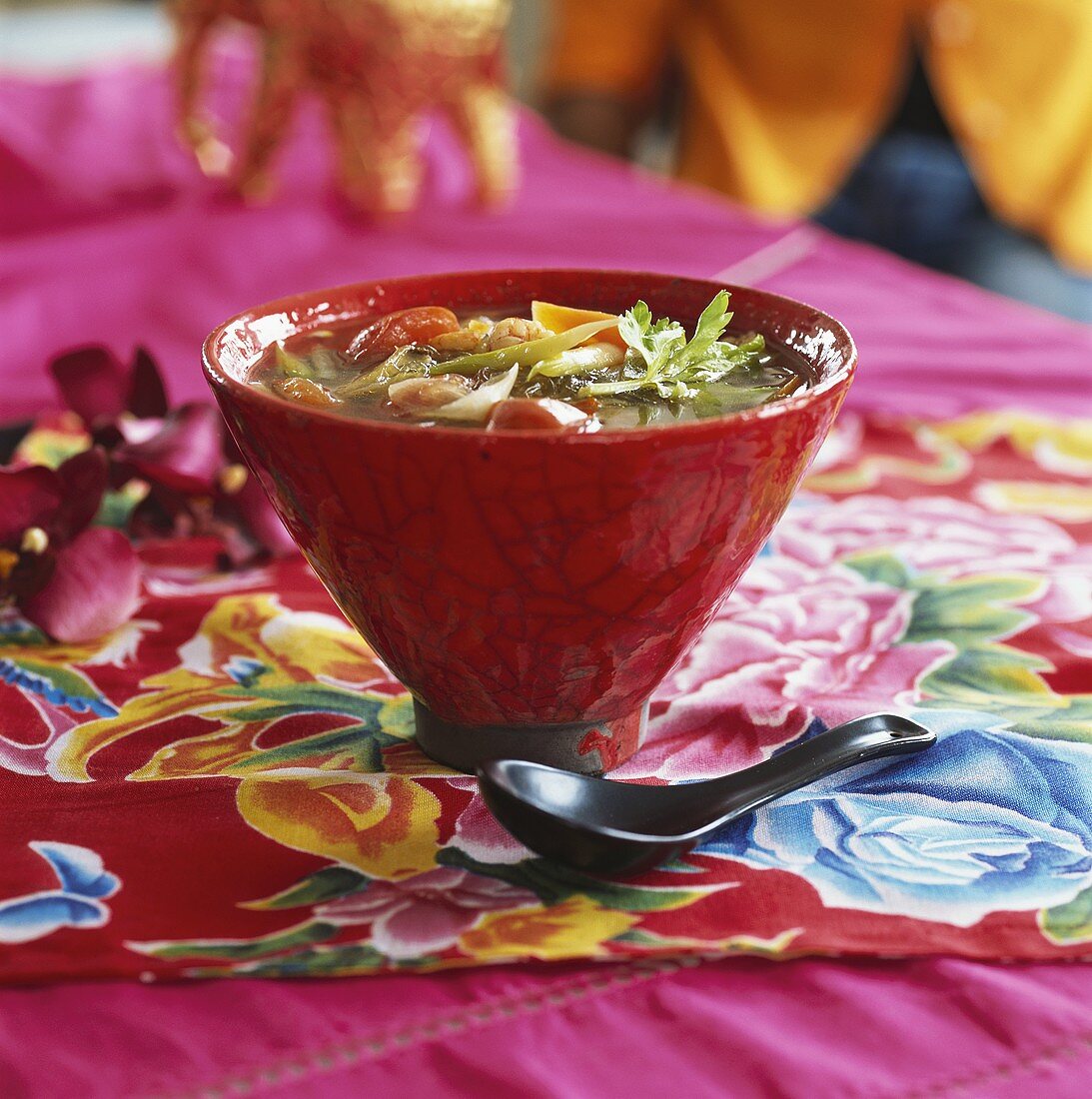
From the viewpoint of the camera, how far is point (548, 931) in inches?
18.3

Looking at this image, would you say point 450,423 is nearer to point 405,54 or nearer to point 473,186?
point 405,54

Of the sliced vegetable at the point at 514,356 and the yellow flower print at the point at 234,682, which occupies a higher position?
the sliced vegetable at the point at 514,356

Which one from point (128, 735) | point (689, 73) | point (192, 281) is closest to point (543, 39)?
point (689, 73)

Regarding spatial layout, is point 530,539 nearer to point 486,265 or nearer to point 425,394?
point 425,394

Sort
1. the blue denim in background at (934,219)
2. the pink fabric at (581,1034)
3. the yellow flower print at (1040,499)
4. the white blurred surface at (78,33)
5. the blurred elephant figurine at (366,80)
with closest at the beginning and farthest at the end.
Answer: the pink fabric at (581,1034) < the yellow flower print at (1040,499) < the blurred elephant figurine at (366,80) < the blue denim in background at (934,219) < the white blurred surface at (78,33)

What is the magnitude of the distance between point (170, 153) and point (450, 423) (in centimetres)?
152

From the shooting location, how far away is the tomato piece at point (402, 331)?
62 cm

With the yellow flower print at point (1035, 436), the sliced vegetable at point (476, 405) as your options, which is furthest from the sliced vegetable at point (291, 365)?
the yellow flower print at point (1035, 436)

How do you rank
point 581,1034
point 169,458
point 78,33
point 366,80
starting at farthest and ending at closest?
1. point 78,33
2. point 366,80
3. point 169,458
4. point 581,1034

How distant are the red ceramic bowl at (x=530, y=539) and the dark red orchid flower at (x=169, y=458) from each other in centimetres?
20

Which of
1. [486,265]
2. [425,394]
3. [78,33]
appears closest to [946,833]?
[425,394]

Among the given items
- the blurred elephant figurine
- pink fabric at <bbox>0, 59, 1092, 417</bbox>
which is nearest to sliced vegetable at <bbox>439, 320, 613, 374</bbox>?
pink fabric at <bbox>0, 59, 1092, 417</bbox>

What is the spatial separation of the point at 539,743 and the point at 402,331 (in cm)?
21

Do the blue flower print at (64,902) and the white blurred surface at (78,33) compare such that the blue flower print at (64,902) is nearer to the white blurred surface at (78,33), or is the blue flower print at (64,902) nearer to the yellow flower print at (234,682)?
the yellow flower print at (234,682)
